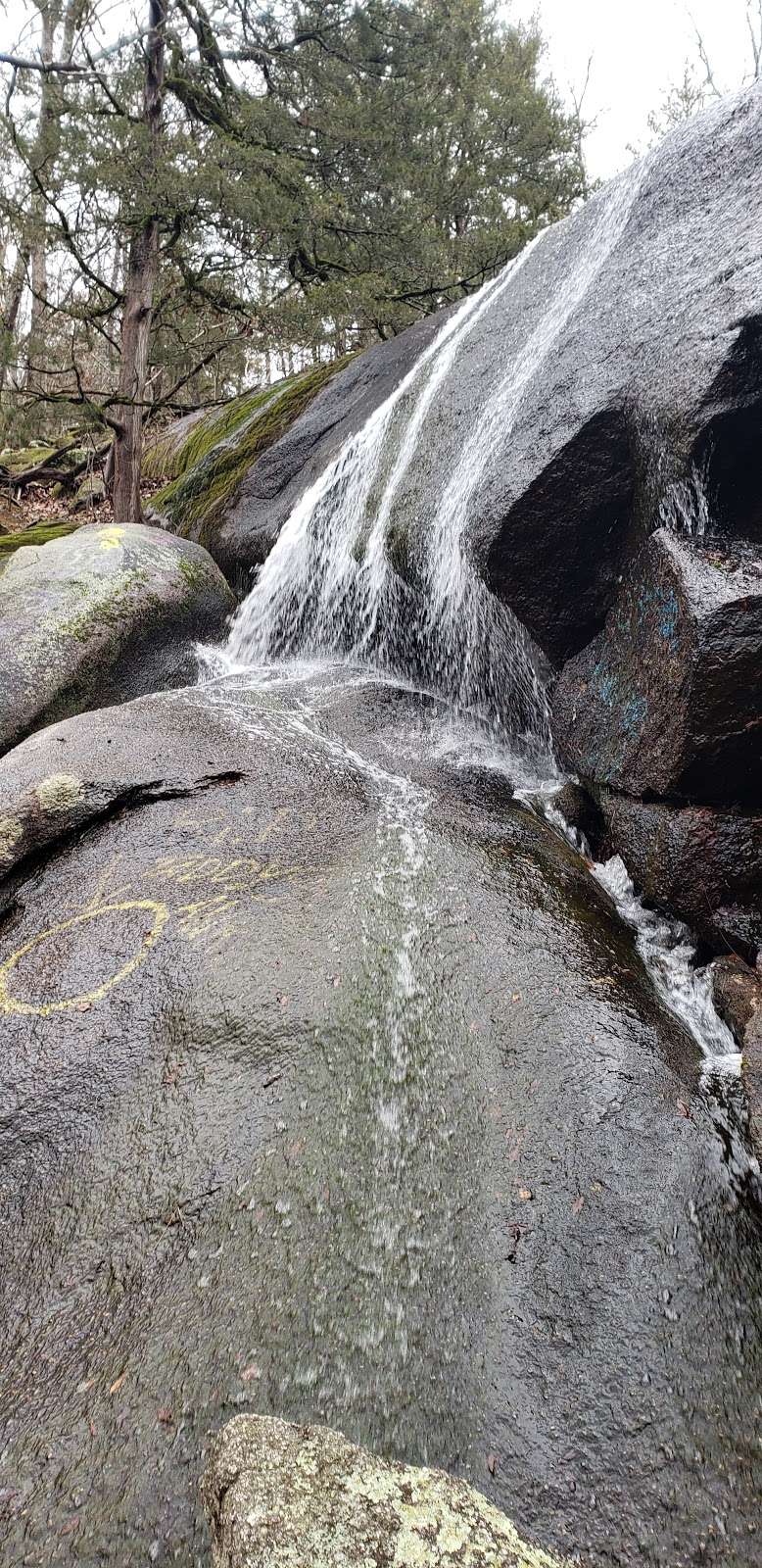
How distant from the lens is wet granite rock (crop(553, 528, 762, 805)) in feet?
9.69

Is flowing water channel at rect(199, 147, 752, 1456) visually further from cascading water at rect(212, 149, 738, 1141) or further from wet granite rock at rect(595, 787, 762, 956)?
wet granite rock at rect(595, 787, 762, 956)

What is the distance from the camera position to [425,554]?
Answer: 15.6 feet

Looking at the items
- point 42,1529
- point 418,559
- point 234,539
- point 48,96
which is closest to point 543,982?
point 42,1529

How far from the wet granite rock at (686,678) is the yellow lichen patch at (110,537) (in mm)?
4018

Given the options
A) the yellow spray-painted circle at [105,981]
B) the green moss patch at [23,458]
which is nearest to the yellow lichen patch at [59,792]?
the yellow spray-painted circle at [105,981]

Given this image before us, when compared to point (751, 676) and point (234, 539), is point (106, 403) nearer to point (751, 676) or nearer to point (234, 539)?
point (234, 539)

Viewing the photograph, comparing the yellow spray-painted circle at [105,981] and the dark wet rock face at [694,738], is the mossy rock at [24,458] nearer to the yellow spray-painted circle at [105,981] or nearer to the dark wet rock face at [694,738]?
the yellow spray-painted circle at [105,981]

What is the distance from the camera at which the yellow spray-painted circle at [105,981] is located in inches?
102

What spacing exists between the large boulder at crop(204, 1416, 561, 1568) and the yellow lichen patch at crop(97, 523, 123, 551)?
5594 mm

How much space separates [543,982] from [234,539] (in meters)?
5.76

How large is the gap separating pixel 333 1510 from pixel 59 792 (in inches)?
107

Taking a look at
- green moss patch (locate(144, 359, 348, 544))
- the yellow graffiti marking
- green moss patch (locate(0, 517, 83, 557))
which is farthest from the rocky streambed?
green moss patch (locate(0, 517, 83, 557))

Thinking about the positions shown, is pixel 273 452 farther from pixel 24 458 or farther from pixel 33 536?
pixel 24 458

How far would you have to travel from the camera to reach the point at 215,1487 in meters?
1.48
